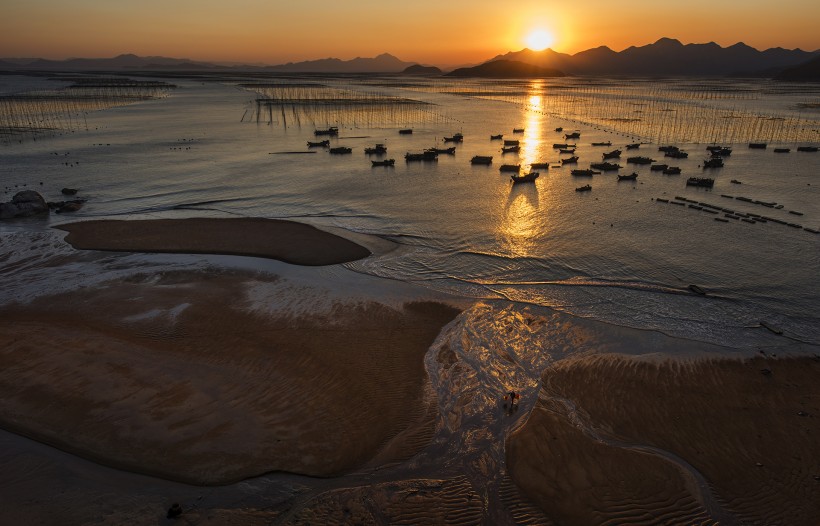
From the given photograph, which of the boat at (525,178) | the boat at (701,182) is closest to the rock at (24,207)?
the boat at (525,178)

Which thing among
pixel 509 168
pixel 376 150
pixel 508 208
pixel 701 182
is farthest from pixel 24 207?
pixel 701 182

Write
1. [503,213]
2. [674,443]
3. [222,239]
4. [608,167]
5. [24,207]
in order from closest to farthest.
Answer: [674,443] < [222,239] < [24,207] < [503,213] < [608,167]

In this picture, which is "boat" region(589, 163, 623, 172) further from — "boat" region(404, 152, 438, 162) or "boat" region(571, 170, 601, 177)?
"boat" region(404, 152, 438, 162)

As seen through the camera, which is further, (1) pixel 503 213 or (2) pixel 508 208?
(2) pixel 508 208

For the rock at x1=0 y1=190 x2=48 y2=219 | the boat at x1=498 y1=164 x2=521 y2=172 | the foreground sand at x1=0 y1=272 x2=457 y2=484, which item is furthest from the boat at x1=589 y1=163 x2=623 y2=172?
the rock at x1=0 y1=190 x2=48 y2=219

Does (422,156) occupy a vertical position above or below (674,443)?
above

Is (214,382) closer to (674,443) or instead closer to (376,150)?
(674,443)

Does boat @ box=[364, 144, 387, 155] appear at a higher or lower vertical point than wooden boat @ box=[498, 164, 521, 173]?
higher

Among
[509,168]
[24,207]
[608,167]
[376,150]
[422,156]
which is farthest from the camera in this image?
[376,150]
